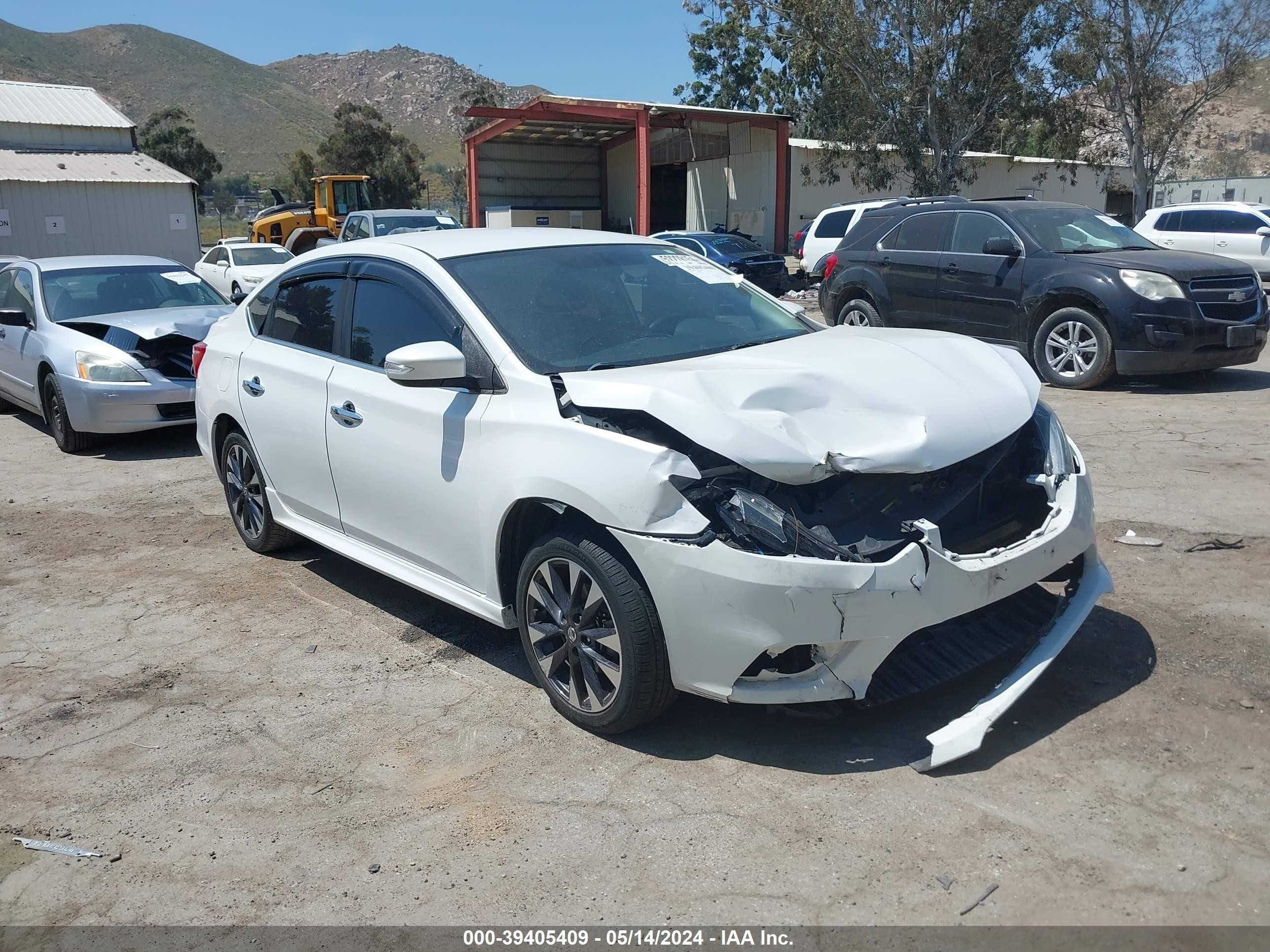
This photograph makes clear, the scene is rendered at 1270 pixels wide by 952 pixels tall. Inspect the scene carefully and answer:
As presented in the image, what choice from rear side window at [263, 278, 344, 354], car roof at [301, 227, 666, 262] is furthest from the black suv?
rear side window at [263, 278, 344, 354]

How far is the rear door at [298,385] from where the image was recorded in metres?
4.86

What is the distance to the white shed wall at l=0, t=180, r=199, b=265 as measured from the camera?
24531mm

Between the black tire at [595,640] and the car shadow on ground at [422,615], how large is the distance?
445 mm

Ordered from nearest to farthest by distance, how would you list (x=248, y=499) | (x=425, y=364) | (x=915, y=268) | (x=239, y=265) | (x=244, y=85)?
(x=425, y=364) < (x=248, y=499) < (x=915, y=268) < (x=239, y=265) < (x=244, y=85)

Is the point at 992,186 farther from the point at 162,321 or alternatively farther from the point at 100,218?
the point at 162,321

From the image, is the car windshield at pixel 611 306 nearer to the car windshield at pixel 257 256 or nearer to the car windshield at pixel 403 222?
the car windshield at pixel 257 256

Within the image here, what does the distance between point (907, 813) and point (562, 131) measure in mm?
34118

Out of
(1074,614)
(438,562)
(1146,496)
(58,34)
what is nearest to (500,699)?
(438,562)

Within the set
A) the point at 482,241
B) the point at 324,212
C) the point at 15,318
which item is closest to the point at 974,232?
the point at 482,241

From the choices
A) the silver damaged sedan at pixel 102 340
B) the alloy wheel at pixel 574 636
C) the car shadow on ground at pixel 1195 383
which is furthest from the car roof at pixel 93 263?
the car shadow on ground at pixel 1195 383

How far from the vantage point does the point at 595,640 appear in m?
3.57

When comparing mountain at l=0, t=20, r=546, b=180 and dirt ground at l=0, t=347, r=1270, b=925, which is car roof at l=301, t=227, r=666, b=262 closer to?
dirt ground at l=0, t=347, r=1270, b=925

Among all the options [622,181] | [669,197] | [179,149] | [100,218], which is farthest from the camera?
[179,149]

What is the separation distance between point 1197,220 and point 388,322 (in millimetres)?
18786
